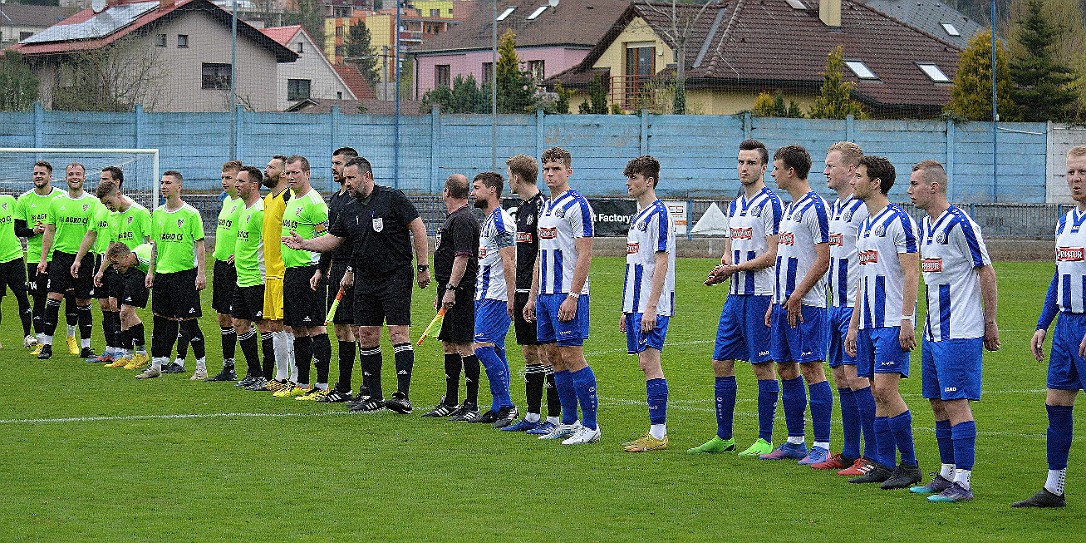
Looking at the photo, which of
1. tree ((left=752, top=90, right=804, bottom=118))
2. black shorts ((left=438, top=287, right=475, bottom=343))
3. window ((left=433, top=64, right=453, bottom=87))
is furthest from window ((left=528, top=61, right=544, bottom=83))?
black shorts ((left=438, top=287, right=475, bottom=343))

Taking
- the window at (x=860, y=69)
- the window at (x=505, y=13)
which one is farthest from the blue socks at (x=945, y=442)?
the window at (x=505, y=13)

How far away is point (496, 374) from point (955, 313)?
408 cm

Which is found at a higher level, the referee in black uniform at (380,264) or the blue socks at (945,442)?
the referee in black uniform at (380,264)

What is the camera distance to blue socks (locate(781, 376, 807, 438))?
892cm

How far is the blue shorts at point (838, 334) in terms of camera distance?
27.5 feet

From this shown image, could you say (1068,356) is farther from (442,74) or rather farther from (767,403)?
(442,74)

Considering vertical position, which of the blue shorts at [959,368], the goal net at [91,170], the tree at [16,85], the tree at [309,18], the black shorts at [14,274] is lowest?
the blue shorts at [959,368]

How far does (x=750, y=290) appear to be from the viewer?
8953 mm

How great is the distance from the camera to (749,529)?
6.88 m

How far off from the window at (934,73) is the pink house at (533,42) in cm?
1243

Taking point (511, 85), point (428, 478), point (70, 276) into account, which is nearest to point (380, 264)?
point (428, 478)

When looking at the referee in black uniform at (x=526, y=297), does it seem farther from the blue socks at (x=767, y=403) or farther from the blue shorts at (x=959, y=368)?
the blue shorts at (x=959, y=368)

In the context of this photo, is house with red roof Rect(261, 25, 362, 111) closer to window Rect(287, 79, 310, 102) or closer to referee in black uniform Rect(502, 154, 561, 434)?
window Rect(287, 79, 310, 102)

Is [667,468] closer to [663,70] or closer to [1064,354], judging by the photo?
[1064,354]
